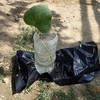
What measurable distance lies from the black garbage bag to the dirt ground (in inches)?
4.9

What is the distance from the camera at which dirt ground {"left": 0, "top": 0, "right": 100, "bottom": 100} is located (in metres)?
2.70

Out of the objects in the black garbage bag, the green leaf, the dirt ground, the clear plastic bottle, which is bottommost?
the dirt ground

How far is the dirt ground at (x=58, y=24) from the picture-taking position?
270cm

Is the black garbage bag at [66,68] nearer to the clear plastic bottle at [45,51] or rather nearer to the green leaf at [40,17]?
the clear plastic bottle at [45,51]

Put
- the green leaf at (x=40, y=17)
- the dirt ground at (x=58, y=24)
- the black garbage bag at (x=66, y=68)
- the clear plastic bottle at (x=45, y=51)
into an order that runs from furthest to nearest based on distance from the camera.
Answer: the dirt ground at (x=58, y=24) < the black garbage bag at (x=66, y=68) < the clear plastic bottle at (x=45, y=51) < the green leaf at (x=40, y=17)

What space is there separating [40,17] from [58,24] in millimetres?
1535

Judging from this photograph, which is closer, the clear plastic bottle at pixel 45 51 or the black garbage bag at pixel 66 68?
the clear plastic bottle at pixel 45 51

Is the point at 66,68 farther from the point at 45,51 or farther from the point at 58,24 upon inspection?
the point at 58,24

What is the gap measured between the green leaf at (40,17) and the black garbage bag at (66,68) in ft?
2.20

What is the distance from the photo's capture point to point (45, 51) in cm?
240

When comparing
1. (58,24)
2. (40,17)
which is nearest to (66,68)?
(40,17)

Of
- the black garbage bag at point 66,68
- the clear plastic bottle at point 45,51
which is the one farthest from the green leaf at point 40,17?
the black garbage bag at point 66,68

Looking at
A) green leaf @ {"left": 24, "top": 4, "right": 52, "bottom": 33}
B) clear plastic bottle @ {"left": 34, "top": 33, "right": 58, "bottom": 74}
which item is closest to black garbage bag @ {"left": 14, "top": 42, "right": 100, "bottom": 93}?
clear plastic bottle @ {"left": 34, "top": 33, "right": 58, "bottom": 74}

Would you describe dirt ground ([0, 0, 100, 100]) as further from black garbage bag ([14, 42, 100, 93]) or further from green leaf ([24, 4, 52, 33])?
green leaf ([24, 4, 52, 33])
